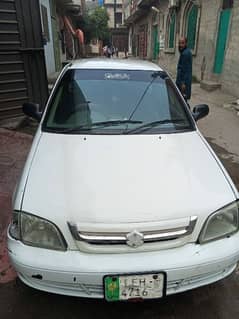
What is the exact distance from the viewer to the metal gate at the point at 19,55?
5238 millimetres

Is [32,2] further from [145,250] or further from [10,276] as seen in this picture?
[145,250]

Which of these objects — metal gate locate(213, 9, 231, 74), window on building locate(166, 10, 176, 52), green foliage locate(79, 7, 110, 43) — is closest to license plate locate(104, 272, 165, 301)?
metal gate locate(213, 9, 231, 74)

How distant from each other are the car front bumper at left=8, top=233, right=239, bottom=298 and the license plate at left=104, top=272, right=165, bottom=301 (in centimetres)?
4

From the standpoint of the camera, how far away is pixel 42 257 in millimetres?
1576

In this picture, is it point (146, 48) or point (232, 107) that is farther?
point (146, 48)

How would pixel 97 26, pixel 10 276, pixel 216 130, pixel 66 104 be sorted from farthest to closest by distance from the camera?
pixel 97 26 → pixel 216 130 → pixel 66 104 → pixel 10 276

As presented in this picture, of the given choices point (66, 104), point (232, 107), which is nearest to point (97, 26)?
point (232, 107)

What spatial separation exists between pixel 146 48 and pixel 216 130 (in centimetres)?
1986

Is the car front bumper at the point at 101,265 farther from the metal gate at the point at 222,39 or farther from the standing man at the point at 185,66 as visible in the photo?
the metal gate at the point at 222,39

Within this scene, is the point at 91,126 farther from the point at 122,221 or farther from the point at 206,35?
the point at 206,35

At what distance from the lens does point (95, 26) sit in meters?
30.8

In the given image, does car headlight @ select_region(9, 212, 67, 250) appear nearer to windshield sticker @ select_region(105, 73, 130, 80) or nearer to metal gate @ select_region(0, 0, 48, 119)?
windshield sticker @ select_region(105, 73, 130, 80)

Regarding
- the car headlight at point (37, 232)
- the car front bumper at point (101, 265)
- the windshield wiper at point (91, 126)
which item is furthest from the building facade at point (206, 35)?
the car headlight at point (37, 232)

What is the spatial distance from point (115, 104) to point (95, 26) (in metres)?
31.5
